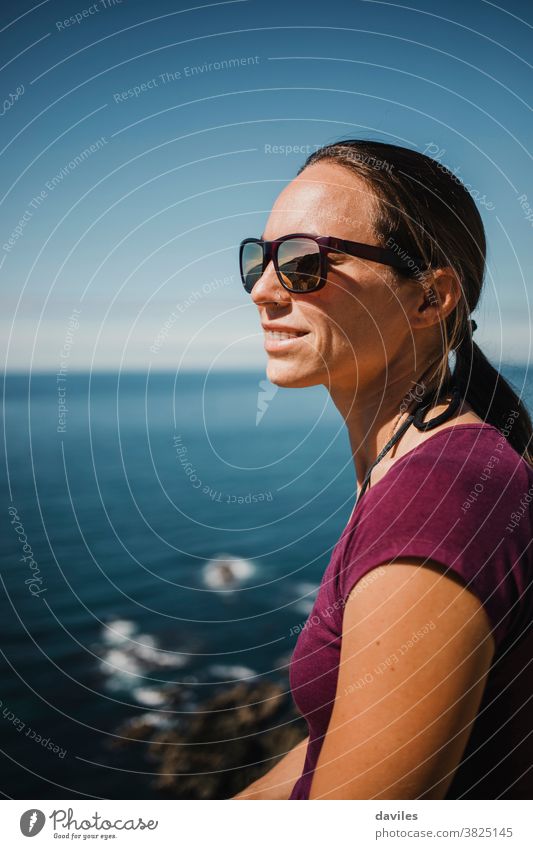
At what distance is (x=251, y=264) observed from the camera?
220cm

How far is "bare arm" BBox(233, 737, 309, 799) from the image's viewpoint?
2.22m

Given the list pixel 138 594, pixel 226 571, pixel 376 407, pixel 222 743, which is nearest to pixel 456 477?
pixel 376 407

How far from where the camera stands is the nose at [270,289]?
6.46 feet

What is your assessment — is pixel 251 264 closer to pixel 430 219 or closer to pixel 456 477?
pixel 430 219

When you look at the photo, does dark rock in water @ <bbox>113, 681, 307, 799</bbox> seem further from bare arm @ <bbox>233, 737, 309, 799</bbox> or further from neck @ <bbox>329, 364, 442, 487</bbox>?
neck @ <bbox>329, 364, 442, 487</bbox>

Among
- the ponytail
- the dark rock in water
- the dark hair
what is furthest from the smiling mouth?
the dark rock in water

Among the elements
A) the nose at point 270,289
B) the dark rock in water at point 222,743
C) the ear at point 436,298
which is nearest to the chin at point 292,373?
the nose at point 270,289

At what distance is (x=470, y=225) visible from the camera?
192 centimetres

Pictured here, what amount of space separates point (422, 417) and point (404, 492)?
0.40 m
